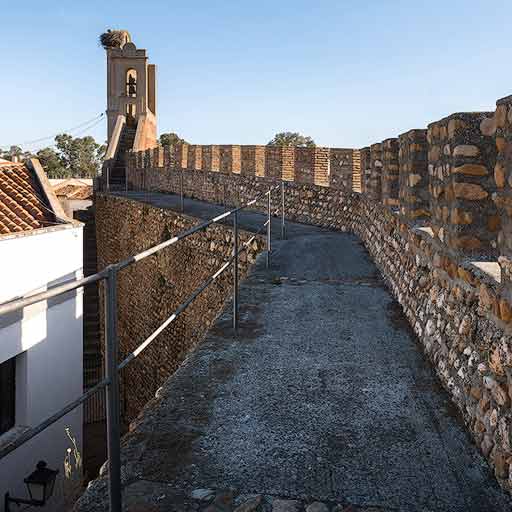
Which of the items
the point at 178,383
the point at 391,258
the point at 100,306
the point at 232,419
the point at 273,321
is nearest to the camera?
the point at 232,419

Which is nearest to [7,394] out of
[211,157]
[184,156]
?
[211,157]

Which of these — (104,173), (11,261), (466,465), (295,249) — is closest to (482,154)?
(466,465)

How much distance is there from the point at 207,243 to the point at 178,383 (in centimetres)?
671

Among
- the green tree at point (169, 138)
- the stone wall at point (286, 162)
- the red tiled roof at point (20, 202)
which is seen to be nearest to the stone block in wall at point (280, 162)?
the stone wall at point (286, 162)

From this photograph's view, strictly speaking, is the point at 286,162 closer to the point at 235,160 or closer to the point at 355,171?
the point at 355,171

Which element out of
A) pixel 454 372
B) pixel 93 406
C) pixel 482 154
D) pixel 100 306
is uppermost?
pixel 482 154

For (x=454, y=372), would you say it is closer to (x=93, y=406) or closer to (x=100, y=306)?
(x=93, y=406)

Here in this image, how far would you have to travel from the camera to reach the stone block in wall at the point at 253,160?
14.4 meters

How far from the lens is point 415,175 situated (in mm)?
4492

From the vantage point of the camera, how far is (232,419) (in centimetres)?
298

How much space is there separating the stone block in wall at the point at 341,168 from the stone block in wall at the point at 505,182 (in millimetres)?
9262

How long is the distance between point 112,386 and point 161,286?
412 inches

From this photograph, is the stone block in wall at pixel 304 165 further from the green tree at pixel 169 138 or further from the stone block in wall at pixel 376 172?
the green tree at pixel 169 138

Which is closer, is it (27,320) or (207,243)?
(27,320)
